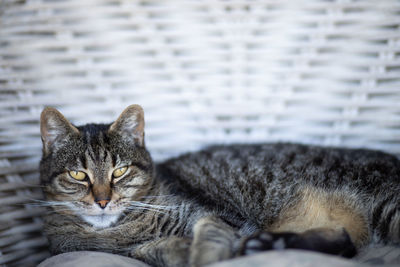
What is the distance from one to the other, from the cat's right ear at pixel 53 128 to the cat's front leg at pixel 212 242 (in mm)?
634

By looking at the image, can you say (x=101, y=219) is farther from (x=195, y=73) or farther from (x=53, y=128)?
(x=195, y=73)

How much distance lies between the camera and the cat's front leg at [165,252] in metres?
1.11

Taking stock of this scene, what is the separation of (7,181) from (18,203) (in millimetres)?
110

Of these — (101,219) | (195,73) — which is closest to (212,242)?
(101,219)

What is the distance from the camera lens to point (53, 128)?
4.38 ft

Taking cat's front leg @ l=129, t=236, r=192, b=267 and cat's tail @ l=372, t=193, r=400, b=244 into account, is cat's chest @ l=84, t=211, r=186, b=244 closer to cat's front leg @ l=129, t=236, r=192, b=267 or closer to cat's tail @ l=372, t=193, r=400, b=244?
cat's front leg @ l=129, t=236, r=192, b=267

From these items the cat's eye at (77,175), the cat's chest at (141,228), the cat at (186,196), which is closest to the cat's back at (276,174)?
the cat at (186,196)

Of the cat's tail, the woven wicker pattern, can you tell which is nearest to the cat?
the cat's tail

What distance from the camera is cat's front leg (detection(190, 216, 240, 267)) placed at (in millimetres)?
1035

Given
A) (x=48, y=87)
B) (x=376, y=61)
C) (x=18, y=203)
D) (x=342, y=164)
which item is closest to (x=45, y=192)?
(x=18, y=203)

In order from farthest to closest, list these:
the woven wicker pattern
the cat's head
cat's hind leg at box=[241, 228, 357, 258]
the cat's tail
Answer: the woven wicker pattern
the cat's head
the cat's tail
cat's hind leg at box=[241, 228, 357, 258]

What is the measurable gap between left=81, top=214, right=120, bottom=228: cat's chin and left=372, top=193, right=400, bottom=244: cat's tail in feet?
3.13

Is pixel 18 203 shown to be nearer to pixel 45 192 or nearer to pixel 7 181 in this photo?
pixel 7 181

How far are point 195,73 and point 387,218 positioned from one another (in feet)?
3.46
